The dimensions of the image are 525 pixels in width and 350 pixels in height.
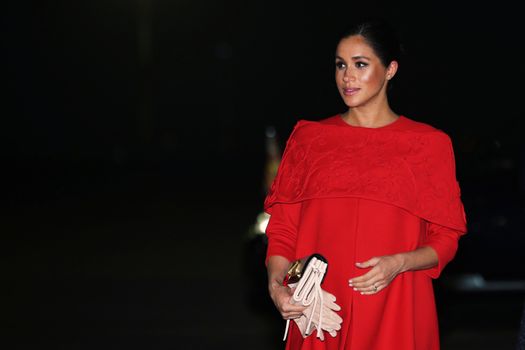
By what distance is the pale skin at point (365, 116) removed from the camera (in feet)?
9.15

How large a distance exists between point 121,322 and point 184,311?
0.62 m

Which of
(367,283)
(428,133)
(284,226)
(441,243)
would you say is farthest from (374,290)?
(428,133)

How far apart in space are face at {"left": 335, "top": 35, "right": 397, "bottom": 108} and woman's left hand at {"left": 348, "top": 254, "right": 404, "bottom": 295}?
1.73 feet

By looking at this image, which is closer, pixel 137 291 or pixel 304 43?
pixel 137 291

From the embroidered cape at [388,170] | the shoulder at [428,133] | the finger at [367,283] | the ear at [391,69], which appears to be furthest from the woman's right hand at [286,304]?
the ear at [391,69]

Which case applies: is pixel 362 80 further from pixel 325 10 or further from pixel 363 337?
pixel 325 10

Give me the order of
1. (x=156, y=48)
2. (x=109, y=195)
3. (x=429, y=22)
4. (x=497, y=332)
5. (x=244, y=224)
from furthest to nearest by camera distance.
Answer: (x=156, y=48) → (x=109, y=195) → (x=244, y=224) → (x=429, y=22) → (x=497, y=332)

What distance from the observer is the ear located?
3.08 meters

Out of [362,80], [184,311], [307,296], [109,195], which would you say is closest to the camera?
[307,296]

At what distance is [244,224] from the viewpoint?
13.4m

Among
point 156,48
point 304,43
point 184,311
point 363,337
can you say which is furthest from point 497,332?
point 156,48


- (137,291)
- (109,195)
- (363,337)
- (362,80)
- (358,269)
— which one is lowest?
(109,195)

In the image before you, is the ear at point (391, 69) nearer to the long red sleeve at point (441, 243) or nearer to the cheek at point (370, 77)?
the cheek at point (370, 77)

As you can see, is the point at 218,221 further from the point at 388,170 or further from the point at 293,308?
the point at 293,308
